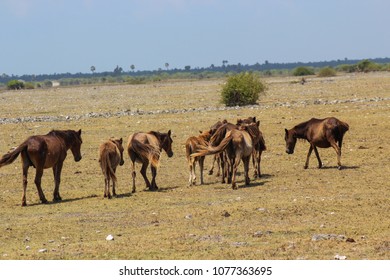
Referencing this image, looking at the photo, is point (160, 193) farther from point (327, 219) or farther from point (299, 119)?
point (299, 119)

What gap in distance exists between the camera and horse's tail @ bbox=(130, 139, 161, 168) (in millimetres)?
19000

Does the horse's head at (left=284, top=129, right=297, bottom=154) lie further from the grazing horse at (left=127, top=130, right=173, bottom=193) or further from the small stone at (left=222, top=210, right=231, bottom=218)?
the small stone at (left=222, top=210, right=231, bottom=218)

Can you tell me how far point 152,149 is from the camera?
19109 millimetres

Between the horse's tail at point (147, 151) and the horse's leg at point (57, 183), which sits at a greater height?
the horse's tail at point (147, 151)

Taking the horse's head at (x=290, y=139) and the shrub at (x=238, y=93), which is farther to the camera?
the shrub at (x=238, y=93)

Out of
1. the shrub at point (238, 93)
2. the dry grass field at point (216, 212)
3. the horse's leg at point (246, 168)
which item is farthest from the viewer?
the shrub at point (238, 93)

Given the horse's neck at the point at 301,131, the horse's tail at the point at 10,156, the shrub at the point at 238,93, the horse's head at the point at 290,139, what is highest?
the horse's tail at the point at 10,156

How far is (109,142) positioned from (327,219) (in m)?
6.00

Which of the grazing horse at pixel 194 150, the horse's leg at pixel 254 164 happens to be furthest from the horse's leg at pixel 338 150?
the grazing horse at pixel 194 150

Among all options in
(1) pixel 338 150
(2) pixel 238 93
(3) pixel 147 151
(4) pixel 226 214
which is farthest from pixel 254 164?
(2) pixel 238 93

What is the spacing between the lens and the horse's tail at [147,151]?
19.0 metres

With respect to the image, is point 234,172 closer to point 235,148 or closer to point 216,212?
point 235,148

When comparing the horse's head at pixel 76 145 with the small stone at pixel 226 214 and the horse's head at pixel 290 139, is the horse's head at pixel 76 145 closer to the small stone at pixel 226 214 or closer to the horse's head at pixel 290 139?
the small stone at pixel 226 214

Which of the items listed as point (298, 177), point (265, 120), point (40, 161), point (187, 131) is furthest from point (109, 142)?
point (265, 120)
